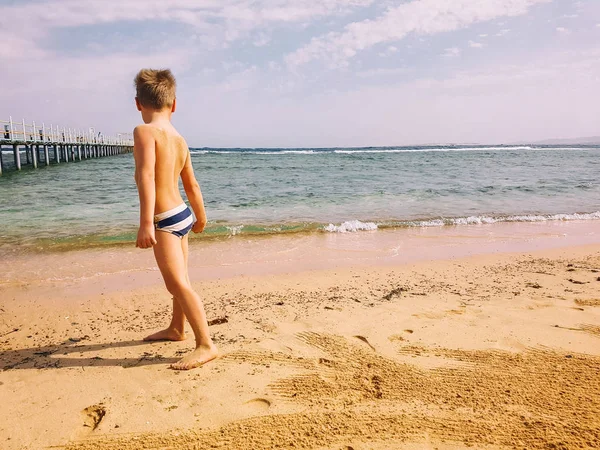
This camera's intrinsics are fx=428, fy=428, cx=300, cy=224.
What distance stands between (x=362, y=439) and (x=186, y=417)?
3.30 feet

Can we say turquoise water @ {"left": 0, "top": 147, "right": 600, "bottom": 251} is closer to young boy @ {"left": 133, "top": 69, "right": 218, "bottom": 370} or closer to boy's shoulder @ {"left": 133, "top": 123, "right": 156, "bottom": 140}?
young boy @ {"left": 133, "top": 69, "right": 218, "bottom": 370}

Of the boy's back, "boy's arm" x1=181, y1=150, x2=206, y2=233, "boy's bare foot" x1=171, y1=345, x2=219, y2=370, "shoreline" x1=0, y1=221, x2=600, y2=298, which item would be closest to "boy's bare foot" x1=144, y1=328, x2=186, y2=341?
"boy's bare foot" x1=171, y1=345, x2=219, y2=370

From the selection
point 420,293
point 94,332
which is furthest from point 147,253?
point 420,293

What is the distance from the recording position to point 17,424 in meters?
2.45

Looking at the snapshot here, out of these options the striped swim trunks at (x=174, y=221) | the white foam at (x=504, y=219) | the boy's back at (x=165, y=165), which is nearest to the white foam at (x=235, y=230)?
the white foam at (x=504, y=219)

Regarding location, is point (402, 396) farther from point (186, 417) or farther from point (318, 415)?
point (186, 417)

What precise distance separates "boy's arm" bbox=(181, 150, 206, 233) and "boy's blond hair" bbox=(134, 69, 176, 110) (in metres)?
0.47

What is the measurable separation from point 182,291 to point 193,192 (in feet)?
2.75

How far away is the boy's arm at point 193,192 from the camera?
3.37 meters

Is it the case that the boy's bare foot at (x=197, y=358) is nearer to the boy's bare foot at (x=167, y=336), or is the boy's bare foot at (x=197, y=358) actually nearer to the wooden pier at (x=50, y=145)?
the boy's bare foot at (x=167, y=336)

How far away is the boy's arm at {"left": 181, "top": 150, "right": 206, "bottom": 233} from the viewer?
3.37 metres

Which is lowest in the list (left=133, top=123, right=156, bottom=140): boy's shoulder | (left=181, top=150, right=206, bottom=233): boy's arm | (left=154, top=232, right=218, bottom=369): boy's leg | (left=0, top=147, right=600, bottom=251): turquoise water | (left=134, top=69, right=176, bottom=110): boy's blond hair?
(left=0, top=147, right=600, bottom=251): turquoise water

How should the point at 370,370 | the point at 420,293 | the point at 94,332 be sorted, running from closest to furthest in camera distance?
1. the point at 370,370
2. the point at 94,332
3. the point at 420,293

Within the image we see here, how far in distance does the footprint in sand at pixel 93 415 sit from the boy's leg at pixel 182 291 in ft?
1.88
